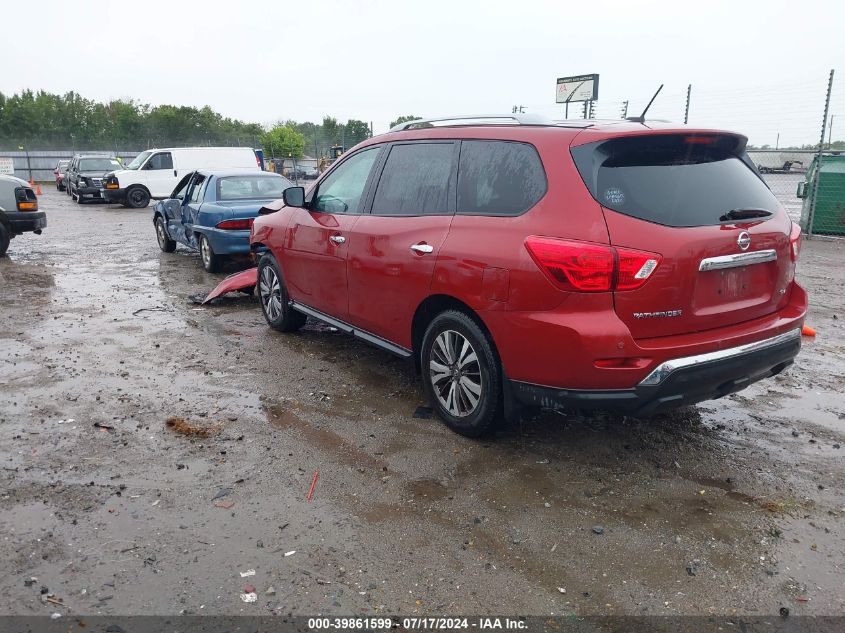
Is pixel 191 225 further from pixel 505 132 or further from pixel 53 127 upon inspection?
pixel 53 127

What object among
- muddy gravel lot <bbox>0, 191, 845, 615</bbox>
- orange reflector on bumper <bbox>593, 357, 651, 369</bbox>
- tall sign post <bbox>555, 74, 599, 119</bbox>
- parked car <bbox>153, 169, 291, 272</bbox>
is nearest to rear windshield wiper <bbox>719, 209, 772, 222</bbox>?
orange reflector on bumper <bbox>593, 357, 651, 369</bbox>

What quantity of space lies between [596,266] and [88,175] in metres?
26.7

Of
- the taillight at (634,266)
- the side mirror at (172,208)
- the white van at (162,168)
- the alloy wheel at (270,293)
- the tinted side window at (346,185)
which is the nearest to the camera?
the taillight at (634,266)

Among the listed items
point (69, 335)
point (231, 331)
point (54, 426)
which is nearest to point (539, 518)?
point (54, 426)

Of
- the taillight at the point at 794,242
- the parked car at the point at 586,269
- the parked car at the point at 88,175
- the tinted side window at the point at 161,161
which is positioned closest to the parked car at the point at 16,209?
the parked car at the point at 586,269

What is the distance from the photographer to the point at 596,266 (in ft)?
10.7

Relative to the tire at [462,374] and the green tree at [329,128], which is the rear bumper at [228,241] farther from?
the green tree at [329,128]

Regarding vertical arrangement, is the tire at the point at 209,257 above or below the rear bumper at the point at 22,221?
below

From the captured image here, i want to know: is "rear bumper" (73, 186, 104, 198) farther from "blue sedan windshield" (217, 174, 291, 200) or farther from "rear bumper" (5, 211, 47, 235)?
"blue sedan windshield" (217, 174, 291, 200)

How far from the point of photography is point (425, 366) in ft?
14.3

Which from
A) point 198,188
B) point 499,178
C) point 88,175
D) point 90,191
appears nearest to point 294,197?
point 499,178

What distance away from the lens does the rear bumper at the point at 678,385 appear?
3.30m

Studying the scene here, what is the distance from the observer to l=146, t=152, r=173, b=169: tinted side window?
77.0ft

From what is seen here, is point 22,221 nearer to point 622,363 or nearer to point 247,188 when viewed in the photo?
point 247,188
